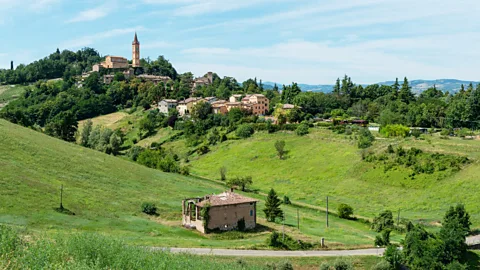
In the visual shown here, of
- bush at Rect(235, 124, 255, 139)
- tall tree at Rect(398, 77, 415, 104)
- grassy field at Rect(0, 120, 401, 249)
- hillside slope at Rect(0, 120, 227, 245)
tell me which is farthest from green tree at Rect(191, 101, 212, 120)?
grassy field at Rect(0, 120, 401, 249)

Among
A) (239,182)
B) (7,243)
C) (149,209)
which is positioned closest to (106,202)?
(149,209)

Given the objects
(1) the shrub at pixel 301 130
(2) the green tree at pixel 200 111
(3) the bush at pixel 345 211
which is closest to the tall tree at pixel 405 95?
(1) the shrub at pixel 301 130

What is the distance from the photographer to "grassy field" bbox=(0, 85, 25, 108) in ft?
571

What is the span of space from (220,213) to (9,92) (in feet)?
557

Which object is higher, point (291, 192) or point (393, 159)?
point (393, 159)

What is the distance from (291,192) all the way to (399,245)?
30574mm

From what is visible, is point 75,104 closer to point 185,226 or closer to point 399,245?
point 185,226

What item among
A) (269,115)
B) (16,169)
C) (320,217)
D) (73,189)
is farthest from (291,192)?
(269,115)

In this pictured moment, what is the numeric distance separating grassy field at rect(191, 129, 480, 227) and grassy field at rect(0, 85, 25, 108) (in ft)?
354

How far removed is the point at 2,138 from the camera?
60250 millimetres

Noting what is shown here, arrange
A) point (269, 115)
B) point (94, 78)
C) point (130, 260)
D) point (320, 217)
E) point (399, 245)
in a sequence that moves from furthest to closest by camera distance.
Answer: point (94, 78), point (269, 115), point (320, 217), point (399, 245), point (130, 260)

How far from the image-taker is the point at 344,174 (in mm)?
78250

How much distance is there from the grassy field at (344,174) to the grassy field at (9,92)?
4252 inches

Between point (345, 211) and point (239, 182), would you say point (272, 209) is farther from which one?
point (239, 182)
